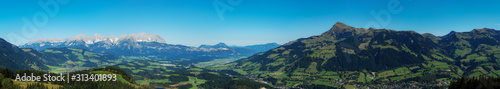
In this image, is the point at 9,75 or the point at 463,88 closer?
the point at 463,88

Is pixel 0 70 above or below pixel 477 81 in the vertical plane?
above

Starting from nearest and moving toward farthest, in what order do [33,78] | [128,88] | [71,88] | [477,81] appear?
1. [477,81]
2. [71,88]
3. [33,78]
4. [128,88]

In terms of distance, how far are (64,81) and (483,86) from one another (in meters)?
161


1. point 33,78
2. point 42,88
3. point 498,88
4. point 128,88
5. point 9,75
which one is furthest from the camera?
point 128,88

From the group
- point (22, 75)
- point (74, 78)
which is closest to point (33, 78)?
point (22, 75)

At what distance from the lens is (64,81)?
12306 cm

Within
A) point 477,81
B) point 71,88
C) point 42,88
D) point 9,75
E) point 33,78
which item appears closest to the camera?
point 477,81

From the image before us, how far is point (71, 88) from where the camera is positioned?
106m

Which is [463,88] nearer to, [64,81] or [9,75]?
[64,81]

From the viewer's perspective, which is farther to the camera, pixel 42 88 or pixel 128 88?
pixel 128 88

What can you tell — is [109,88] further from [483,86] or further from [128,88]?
[483,86]

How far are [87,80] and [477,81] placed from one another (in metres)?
156

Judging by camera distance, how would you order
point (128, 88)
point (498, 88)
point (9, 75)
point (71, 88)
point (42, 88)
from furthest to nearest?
1. point (128, 88)
2. point (9, 75)
3. point (71, 88)
4. point (42, 88)
5. point (498, 88)

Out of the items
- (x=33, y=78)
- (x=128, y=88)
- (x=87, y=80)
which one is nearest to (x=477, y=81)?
(x=128, y=88)
